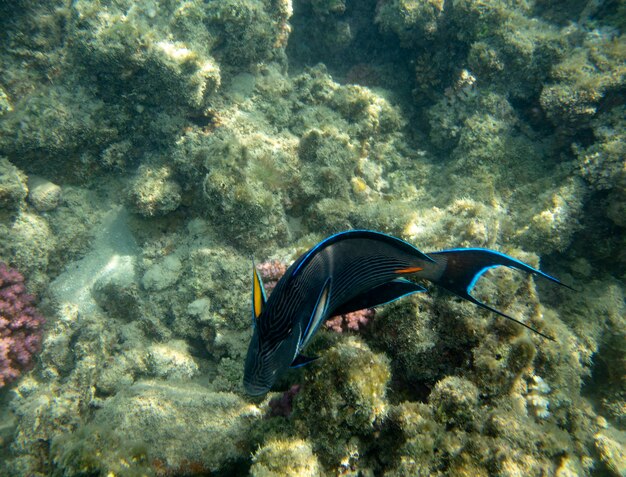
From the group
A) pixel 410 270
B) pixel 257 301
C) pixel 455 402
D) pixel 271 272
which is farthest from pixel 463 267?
pixel 271 272

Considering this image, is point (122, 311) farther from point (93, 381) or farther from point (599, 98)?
point (599, 98)

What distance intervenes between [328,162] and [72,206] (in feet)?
13.4

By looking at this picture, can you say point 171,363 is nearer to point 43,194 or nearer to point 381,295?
point 381,295

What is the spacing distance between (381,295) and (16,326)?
517 centimetres

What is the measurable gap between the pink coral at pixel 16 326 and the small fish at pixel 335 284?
4.64 metres

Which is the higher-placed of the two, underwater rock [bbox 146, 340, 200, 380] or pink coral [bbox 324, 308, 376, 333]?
pink coral [bbox 324, 308, 376, 333]

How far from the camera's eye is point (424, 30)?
21.9 feet

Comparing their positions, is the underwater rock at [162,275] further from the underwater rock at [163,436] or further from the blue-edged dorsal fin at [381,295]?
the blue-edged dorsal fin at [381,295]

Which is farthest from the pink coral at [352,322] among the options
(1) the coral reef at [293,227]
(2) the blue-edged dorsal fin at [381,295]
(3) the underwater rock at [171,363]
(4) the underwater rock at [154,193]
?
(4) the underwater rock at [154,193]

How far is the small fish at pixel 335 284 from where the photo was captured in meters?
1.36

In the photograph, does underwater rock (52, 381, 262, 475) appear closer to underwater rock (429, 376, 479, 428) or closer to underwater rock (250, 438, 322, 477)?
underwater rock (250, 438, 322, 477)

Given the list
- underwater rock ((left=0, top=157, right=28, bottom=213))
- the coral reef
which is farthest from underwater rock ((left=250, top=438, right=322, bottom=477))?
underwater rock ((left=0, top=157, right=28, bottom=213))

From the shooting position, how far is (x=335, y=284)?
1.64 meters

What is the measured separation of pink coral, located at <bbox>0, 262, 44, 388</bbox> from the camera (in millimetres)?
4330
